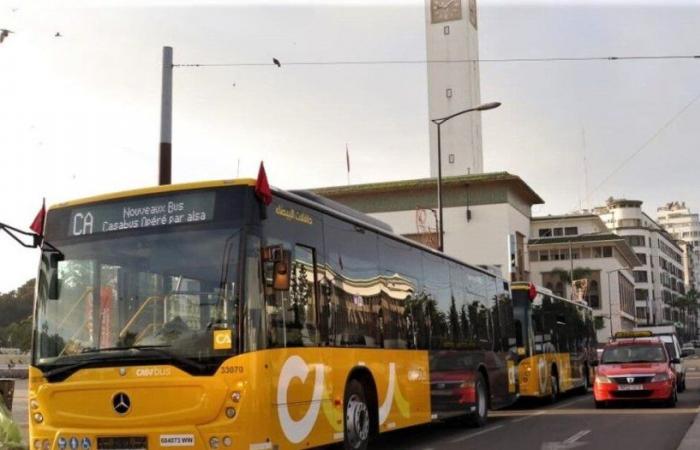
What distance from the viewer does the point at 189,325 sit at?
8.55 meters

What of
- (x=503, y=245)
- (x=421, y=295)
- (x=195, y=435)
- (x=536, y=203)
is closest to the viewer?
(x=195, y=435)

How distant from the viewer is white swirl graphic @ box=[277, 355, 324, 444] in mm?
9016

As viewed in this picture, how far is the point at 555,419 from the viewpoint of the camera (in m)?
17.6

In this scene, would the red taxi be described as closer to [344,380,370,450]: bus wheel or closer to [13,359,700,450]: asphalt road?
[13,359,700,450]: asphalt road

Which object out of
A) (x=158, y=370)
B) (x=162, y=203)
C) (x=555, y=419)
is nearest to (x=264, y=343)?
(x=158, y=370)

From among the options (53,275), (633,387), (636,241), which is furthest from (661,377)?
(636,241)

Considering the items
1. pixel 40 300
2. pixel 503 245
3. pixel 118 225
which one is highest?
pixel 503 245

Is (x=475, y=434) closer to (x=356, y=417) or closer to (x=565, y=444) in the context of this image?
(x=565, y=444)

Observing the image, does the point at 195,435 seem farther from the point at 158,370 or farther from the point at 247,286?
the point at 247,286

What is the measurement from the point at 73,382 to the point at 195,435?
5.04 ft

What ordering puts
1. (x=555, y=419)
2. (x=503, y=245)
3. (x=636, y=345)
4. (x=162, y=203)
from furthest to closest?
1. (x=503, y=245)
2. (x=636, y=345)
3. (x=555, y=419)
4. (x=162, y=203)

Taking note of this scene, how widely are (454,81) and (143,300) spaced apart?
75105 millimetres

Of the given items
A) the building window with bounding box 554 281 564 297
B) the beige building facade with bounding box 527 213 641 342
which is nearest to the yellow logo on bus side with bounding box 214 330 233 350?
the beige building facade with bounding box 527 213 641 342

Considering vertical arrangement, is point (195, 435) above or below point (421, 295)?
below
